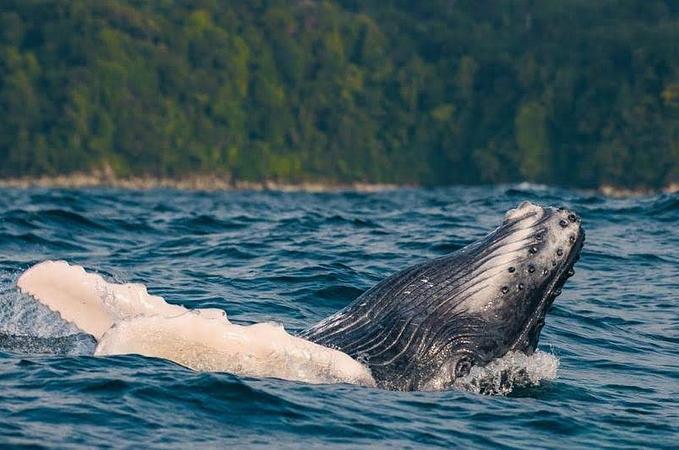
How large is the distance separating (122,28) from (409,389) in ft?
438

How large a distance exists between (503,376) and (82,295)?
366 cm

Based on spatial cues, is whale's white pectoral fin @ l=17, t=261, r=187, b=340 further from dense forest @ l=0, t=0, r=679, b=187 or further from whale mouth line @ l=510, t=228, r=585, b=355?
dense forest @ l=0, t=0, r=679, b=187

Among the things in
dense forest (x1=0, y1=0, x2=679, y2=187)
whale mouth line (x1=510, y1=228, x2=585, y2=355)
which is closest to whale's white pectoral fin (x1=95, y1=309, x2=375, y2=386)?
whale mouth line (x1=510, y1=228, x2=585, y2=355)

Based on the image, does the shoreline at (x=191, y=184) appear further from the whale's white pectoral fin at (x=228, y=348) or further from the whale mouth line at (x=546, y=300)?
the whale mouth line at (x=546, y=300)

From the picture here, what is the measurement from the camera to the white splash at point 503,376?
12070 mm

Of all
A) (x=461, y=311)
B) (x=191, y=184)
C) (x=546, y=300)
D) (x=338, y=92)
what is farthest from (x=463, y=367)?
(x=338, y=92)

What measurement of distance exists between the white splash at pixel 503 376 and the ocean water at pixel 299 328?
77 millimetres

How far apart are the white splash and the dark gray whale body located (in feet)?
0.29

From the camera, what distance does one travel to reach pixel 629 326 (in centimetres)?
1744

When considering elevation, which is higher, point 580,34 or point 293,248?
point 580,34

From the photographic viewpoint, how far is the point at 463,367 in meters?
12.0

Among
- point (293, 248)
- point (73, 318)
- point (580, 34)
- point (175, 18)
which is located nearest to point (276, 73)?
point (175, 18)

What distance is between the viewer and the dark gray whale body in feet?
39.0

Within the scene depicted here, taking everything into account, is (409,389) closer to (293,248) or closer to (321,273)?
(321,273)
